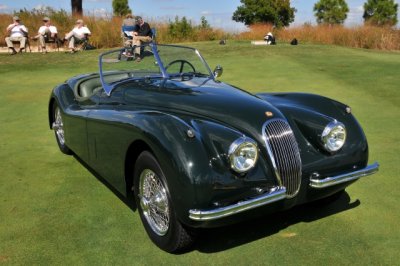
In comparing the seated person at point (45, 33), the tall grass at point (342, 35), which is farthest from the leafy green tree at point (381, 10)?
the seated person at point (45, 33)

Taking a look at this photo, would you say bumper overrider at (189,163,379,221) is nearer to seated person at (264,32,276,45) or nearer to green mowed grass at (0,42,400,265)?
green mowed grass at (0,42,400,265)

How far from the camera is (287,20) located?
1928 inches

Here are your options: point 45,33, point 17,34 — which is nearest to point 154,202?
point 17,34

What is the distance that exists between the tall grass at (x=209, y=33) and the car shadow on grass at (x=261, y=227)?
1769 centimetres

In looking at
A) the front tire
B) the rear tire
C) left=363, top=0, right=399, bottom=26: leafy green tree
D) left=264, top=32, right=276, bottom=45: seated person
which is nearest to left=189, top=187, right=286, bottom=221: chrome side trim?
the front tire

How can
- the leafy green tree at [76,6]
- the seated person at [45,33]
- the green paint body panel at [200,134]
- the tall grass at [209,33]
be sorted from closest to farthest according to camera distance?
the green paint body panel at [200,134]
the seated person at [45,33]
the tall grass at [209,33]
the leafy green tree at [76,6]

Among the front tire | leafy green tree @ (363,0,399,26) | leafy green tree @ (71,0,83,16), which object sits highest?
leafy green tree @ (363,0,399,26)

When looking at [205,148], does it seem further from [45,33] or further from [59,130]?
[45,33]

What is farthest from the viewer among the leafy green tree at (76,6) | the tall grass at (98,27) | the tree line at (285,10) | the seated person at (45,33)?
the tree line at (285,10)

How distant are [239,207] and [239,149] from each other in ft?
1.31

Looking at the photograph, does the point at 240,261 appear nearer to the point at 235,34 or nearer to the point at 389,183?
the point at 389,183

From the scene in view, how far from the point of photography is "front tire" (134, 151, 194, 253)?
305 cm

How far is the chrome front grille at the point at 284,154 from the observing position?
10.4ft

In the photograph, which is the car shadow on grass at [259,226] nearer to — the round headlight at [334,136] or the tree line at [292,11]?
the round headlight at [334,136]
